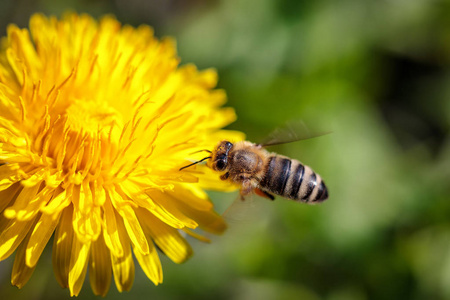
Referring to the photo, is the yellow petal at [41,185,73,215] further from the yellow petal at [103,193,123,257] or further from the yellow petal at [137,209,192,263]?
the yellow petal at [137,209,192,263]

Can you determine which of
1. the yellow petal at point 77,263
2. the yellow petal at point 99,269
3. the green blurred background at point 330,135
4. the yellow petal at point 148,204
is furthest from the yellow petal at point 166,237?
the green blurred background at point 330,135

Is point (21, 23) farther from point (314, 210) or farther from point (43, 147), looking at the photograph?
point (314, 210)

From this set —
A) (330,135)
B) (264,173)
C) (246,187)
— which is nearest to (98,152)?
(246,187)

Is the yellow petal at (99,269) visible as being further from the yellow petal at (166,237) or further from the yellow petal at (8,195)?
the yellow petal at (8,195)

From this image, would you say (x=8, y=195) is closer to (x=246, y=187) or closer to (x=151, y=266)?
(x=151, y=266)

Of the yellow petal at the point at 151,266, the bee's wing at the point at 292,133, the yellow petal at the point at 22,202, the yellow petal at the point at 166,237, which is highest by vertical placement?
the bee's wing at the point at 292,133

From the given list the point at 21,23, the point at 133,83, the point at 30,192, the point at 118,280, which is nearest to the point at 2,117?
the point at 30,192
